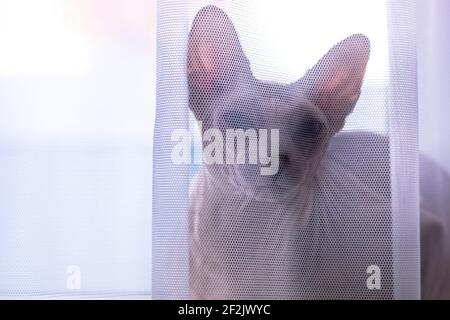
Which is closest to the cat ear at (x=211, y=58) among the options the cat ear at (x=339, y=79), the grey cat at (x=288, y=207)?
the grey cat at (x=288, y=207)

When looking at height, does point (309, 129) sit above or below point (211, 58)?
below

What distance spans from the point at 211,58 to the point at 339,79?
0.74 ft

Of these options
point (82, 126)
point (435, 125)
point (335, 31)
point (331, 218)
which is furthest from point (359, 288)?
point (82, 126)

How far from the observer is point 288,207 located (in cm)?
88

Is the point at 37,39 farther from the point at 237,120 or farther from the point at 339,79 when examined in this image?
the point at 339,79

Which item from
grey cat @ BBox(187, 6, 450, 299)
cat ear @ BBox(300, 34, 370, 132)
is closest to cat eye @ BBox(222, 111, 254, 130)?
grey cat @ BBox(187, 6, 450, 299)

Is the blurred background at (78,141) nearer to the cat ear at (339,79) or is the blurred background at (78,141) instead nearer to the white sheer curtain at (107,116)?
the white sheer curtain at (107,116)

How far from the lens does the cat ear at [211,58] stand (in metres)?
0.80

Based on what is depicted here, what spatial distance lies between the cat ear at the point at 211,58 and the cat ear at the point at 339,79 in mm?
125

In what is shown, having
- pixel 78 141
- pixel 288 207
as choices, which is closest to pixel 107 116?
pixel 78 141

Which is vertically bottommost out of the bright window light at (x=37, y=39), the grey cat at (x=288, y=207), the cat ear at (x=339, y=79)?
the grey cat at (x=288, y=207)

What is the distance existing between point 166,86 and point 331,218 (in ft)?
1.17

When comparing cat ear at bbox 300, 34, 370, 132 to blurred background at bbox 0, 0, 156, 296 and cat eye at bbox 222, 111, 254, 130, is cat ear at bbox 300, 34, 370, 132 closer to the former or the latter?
cat eye at bbox 222, 111, 254, 130

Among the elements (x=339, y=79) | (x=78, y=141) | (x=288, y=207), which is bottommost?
(x=288, y=207)
